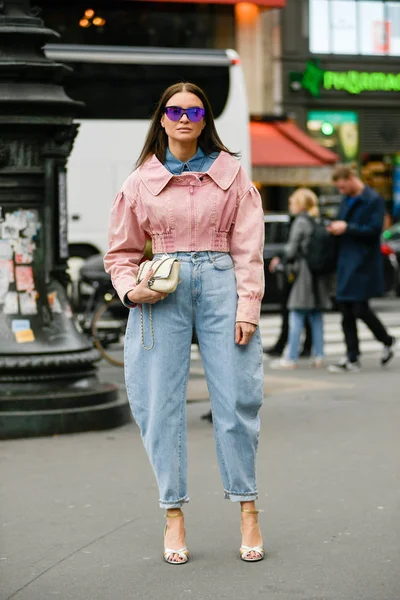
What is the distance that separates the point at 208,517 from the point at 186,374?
35.1 inches

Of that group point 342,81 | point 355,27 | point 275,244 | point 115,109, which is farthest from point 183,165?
point 355,27

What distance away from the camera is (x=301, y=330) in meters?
11.2

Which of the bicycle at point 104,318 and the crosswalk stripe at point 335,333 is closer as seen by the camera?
the bicycle at point 104,318

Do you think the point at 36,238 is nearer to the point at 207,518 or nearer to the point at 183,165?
the point at 207,518

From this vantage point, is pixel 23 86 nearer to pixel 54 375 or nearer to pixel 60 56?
pixel 54 375

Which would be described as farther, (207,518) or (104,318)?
(104,318)

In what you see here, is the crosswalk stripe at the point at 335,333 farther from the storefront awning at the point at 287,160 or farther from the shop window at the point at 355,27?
the shop window at the point at 355,27

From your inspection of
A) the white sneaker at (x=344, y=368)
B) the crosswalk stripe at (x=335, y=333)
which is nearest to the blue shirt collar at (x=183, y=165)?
the white sneaker at (x=344, y=368)

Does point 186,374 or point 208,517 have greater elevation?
point 186,374

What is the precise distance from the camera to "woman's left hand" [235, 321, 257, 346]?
441 centimetres

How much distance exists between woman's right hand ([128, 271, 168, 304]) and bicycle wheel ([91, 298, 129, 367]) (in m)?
6.77

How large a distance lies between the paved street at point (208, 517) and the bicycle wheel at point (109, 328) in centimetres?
329

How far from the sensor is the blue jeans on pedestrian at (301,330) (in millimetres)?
11148

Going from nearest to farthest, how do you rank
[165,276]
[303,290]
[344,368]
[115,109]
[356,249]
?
[165,276] → [356,249] → [344,368] → [303,290] → [115,109]
